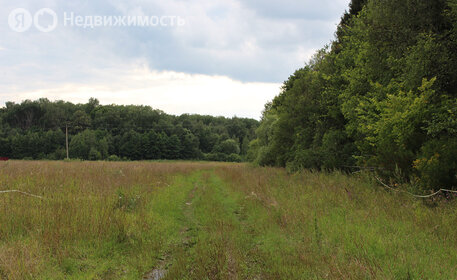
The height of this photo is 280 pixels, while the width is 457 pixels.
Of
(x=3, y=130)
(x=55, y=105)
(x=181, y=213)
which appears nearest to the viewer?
(x=181, y=213)

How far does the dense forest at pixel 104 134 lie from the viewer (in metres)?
87.8

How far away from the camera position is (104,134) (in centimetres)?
10519

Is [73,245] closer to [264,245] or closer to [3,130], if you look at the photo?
[264,245]

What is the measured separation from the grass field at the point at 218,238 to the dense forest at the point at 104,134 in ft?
283

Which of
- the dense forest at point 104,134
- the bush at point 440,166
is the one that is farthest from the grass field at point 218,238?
the dense forest at point 104,134

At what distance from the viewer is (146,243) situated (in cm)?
563

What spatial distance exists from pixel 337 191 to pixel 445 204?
3.34 m

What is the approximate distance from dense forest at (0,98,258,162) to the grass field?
283ft

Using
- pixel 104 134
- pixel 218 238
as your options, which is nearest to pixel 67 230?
pixel 218 238

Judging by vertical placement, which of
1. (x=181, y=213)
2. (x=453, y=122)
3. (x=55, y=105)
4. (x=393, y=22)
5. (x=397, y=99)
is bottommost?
(x=181, y=213)

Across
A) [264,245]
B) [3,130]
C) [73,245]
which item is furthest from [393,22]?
[3,130]

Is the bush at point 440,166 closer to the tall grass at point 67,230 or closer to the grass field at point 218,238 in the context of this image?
the grass field at point 218,238

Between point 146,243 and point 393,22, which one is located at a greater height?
point 393,22

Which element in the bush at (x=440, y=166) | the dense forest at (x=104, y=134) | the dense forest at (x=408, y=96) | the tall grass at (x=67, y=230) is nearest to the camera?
the tall grass at (x=67, y=230)
